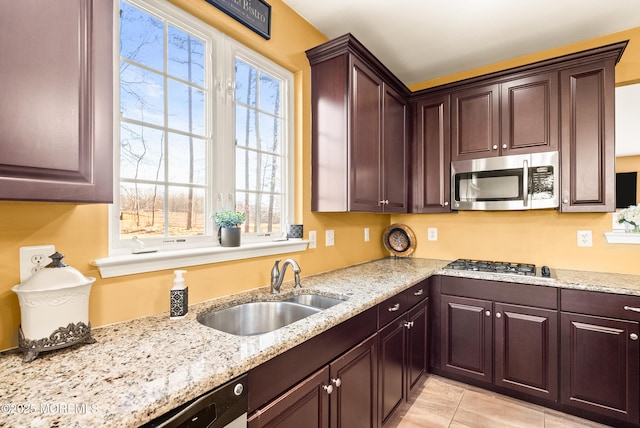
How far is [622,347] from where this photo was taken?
186cm

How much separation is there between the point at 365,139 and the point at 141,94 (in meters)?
1.39

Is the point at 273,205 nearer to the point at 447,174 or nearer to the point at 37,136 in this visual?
the point at 37,136

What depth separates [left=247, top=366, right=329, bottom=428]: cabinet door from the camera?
3.31ft

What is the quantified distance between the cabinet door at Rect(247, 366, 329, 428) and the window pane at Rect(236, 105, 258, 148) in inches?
50.8

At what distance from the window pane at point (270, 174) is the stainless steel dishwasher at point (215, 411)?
124 centimetres

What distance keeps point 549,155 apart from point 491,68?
107 centimetres

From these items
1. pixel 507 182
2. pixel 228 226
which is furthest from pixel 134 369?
pixel 507 182

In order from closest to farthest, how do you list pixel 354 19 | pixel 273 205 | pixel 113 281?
pixel 113 281, pixel 273 205, pixel 354 19

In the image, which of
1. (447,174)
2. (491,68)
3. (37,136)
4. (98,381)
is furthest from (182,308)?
(491,68)

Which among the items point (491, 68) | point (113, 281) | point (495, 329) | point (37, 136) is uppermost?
point (491, 68)

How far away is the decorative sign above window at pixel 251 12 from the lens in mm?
1637

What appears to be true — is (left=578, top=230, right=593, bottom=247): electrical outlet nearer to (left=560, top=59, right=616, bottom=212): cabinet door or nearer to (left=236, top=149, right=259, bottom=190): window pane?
(left=560, top=59, right=616, bottom=212): cabinet door

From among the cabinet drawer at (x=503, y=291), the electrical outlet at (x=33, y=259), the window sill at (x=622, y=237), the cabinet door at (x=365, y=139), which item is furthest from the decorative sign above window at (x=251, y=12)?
the window sill at (x=622, y=237)

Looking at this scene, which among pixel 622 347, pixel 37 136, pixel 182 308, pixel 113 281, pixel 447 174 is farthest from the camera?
pixel 447 174
